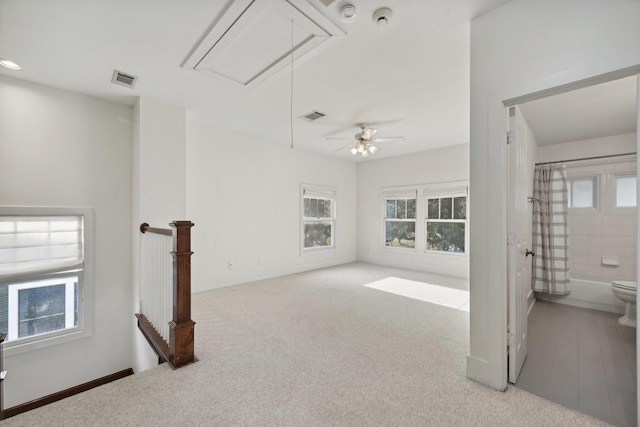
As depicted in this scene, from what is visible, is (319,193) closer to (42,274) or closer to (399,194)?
(399,194)

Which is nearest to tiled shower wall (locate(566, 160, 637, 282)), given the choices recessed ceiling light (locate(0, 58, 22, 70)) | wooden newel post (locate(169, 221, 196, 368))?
wooden newel post (locate(169, 221, 196, 368))

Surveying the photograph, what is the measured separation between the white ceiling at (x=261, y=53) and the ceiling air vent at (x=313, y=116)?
0.10 meters

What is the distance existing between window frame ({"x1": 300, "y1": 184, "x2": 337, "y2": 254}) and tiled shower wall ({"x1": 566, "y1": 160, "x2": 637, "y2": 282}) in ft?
13.6

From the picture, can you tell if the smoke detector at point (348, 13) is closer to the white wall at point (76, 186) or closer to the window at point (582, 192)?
the white wall at point (76, 186)

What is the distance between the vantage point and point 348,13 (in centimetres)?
179

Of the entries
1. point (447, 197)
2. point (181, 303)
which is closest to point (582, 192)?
point (447, 197)

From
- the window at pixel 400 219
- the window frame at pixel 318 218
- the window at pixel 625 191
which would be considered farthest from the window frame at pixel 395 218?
the window at pixel 625 191

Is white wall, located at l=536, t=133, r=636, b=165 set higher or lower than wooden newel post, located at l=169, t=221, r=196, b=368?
higher

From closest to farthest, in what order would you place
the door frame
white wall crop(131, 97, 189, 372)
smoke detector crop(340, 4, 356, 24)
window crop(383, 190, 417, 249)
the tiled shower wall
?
the door frame → smoke detector crop(340, 4, 356, 24) → white wall crop(131, 97, 189, 372) → the tiled shower wall → window crop(383, 190, 417, 249)

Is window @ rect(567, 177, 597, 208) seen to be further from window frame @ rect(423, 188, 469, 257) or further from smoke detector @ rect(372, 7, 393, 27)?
smoke detector @ rect(372, 7, 393, 27)

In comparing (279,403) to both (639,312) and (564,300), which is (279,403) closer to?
(639,312)

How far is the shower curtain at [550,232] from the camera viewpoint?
383 centimetres

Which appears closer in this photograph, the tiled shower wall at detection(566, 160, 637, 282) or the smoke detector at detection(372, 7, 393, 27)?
the smoke detector at detection(372, 7, 393, 27)

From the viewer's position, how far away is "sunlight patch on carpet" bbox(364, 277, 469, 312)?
3.72 metres
